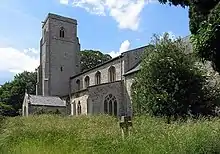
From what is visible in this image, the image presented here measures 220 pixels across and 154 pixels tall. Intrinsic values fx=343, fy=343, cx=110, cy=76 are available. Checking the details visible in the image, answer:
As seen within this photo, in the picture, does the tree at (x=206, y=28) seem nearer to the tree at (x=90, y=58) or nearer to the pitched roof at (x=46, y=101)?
the pitched roof at (x=46, y=101)

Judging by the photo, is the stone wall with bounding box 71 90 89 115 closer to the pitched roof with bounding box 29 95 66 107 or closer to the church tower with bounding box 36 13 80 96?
the pitched roof with bounding box 29 95 66 107

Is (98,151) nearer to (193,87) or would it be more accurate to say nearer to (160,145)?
(160,145)

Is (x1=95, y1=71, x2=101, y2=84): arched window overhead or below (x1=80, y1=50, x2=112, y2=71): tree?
below

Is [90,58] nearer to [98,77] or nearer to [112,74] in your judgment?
[98,77]

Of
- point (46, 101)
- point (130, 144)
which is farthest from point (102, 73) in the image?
point (130, 144)

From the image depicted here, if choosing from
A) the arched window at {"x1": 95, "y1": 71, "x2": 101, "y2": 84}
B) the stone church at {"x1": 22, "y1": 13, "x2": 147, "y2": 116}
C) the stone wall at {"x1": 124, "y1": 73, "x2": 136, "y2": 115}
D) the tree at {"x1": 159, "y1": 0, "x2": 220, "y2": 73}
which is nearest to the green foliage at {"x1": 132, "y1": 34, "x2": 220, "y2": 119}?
the stone church at {"x1": 22, "y1": 13, "x2": 147, "y2": 116}

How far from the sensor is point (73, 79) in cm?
5669

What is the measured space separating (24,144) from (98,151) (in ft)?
8.52

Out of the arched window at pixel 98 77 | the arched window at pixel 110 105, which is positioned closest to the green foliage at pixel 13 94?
the arched window at pixel 98 77

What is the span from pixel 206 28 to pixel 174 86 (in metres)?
15.0

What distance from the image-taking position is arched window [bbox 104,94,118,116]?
129ft

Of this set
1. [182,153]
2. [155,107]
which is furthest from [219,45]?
[155,107]

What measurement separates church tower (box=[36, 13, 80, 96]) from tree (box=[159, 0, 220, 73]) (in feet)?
154

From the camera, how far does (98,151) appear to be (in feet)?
30.4
